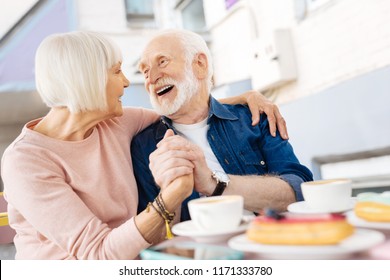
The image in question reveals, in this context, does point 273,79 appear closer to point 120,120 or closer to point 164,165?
point 120,120

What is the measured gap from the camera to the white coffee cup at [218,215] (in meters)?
0.47

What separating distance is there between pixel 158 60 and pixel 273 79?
107 centimetres

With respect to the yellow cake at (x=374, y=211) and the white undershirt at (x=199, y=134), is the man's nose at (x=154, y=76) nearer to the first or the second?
the white undershirt at (x=199, y=134)

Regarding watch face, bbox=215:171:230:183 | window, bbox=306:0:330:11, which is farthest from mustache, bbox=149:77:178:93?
window, bbox=306:0:330:11

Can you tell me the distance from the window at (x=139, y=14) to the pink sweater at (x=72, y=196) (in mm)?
1053

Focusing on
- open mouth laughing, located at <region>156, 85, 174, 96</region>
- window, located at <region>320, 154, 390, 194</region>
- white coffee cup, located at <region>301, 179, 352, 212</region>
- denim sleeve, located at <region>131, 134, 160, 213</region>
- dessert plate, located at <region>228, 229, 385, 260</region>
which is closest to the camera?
dessert plate, located at <region>228, 229, 385, 260</region>

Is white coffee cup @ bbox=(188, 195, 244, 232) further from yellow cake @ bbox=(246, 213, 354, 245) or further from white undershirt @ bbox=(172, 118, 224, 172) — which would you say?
white undershirt @ bbox=(172, 118, 224, 172)

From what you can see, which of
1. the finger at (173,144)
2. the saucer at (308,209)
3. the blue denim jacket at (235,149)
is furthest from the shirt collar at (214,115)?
the saucer at (308,209)

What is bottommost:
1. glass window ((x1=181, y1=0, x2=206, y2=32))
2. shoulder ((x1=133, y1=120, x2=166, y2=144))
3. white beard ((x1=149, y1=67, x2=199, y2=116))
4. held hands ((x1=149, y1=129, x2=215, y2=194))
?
held hands ((x1=149, y1=129, x2=215, y2=194))

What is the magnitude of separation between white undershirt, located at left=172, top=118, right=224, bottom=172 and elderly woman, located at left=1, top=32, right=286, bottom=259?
203 mm

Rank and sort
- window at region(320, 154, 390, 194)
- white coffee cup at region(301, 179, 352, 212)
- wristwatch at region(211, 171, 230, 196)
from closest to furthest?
white coffee cup at region(301, 179, 352, 212) → wristwatch at region(211, 171, 230, 196) → window at region(320, 154, 390, 194)

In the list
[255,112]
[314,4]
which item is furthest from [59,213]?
[314,4]

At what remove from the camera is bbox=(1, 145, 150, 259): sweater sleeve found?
65 cm
